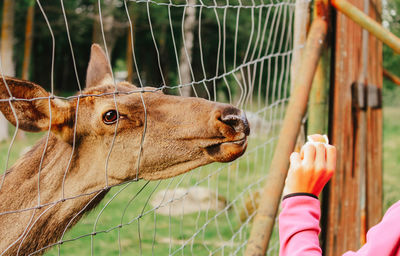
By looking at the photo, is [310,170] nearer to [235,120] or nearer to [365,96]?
[235,120]

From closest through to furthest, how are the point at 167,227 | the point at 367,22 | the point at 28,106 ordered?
the point at 28,106, the point at 367,22, the point at 167,227

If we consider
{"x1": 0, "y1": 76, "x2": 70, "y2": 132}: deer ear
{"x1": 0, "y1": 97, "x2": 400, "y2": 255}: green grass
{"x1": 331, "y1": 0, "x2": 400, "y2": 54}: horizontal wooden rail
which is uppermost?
{"x1": 331, "y1": 0, "x2": 400, "y2": 54}: horizontal wooden rail

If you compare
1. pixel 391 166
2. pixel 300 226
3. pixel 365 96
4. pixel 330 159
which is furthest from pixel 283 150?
pixel 391 166

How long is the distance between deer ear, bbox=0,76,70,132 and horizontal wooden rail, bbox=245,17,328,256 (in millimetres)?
1167

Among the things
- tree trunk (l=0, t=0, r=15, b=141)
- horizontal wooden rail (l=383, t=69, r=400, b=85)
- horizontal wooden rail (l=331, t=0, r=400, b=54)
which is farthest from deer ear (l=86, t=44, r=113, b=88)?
tree trunk (l=0, t=0, r=15, b=141)

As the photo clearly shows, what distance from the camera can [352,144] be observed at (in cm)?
377

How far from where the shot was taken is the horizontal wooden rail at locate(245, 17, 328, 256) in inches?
102

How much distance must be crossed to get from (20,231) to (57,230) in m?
0.19

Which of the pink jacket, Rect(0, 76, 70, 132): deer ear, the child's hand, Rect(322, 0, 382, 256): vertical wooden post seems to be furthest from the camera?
Rect(322, 0, 382, 256): vertical wooden post

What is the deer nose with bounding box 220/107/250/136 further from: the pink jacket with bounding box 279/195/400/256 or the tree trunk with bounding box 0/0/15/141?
the tree trunk with bounding box 0/0/15/141

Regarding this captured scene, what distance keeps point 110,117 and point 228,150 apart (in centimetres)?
65

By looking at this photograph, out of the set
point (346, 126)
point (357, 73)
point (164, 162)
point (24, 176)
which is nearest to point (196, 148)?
point (164, 162)

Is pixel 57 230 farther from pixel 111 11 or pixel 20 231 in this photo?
pixel 111 11

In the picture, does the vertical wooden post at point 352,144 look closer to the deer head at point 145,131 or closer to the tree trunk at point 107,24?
the deer head at point 145,131
